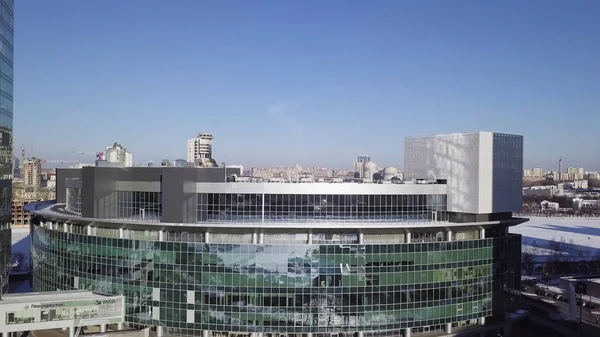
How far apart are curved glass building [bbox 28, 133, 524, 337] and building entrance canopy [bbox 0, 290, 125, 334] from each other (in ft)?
5.36

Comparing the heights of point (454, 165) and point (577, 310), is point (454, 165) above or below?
above

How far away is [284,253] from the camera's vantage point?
40.5 metres

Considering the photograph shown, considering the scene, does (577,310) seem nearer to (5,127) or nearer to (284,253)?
(284,253)

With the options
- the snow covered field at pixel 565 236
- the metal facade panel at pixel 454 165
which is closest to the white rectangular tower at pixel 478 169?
the metal facade panel at pixel 454 165

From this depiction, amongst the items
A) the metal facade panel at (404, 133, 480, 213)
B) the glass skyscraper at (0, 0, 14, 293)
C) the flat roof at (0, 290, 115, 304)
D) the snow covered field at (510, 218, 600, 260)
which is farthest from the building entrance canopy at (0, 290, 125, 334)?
the snow covered field at (510, 218, 600, 260)

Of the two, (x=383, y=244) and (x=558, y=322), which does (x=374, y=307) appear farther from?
(x=558, y=322)

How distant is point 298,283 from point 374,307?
657 cm

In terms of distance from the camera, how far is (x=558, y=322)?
176ft

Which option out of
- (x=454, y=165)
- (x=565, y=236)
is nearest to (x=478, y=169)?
(x=454, y=165)

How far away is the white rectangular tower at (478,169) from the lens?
43.9 m

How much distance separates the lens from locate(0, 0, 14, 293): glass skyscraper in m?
42.0

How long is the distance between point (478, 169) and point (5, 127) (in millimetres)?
40159

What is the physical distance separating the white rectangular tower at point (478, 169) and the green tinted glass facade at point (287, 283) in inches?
146

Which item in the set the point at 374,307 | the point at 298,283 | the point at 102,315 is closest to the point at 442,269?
the point at 374,307
